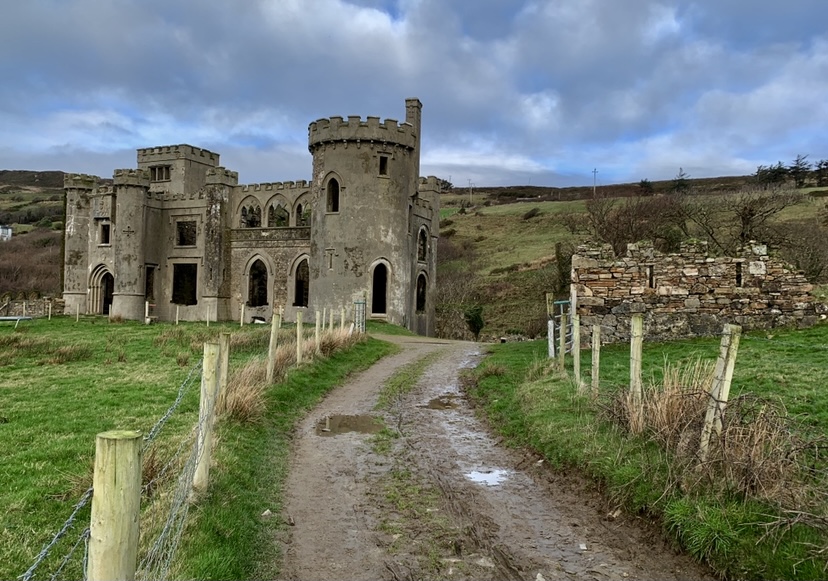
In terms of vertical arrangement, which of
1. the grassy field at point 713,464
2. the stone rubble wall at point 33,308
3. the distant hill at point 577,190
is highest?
the distant hill at point 577,190

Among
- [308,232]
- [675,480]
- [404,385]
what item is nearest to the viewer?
[675,480]

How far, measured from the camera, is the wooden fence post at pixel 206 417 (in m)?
6.52

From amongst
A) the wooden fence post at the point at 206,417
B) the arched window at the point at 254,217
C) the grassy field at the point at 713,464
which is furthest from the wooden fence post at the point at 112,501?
the arched window at the point at 254,217

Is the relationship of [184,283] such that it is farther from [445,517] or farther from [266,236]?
[445,517]

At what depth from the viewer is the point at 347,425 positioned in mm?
10805

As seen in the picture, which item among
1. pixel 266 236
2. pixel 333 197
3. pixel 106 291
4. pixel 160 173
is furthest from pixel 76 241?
pixel 333 197

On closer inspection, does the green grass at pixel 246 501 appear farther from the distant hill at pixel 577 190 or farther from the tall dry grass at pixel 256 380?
the distant hill at pixel 577 190

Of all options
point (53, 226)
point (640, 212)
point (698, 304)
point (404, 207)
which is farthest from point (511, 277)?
point (53, 226)

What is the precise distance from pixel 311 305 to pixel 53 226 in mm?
75637

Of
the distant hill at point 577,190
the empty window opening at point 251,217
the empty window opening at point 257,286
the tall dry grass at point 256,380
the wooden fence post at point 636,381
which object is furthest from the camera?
the distant hill at point 577,190

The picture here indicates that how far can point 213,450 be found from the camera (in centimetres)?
771

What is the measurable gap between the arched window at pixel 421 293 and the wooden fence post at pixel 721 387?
2971cm

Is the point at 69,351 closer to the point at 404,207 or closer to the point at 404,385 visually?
the point at 404,385

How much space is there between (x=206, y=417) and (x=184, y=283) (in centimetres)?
3478
